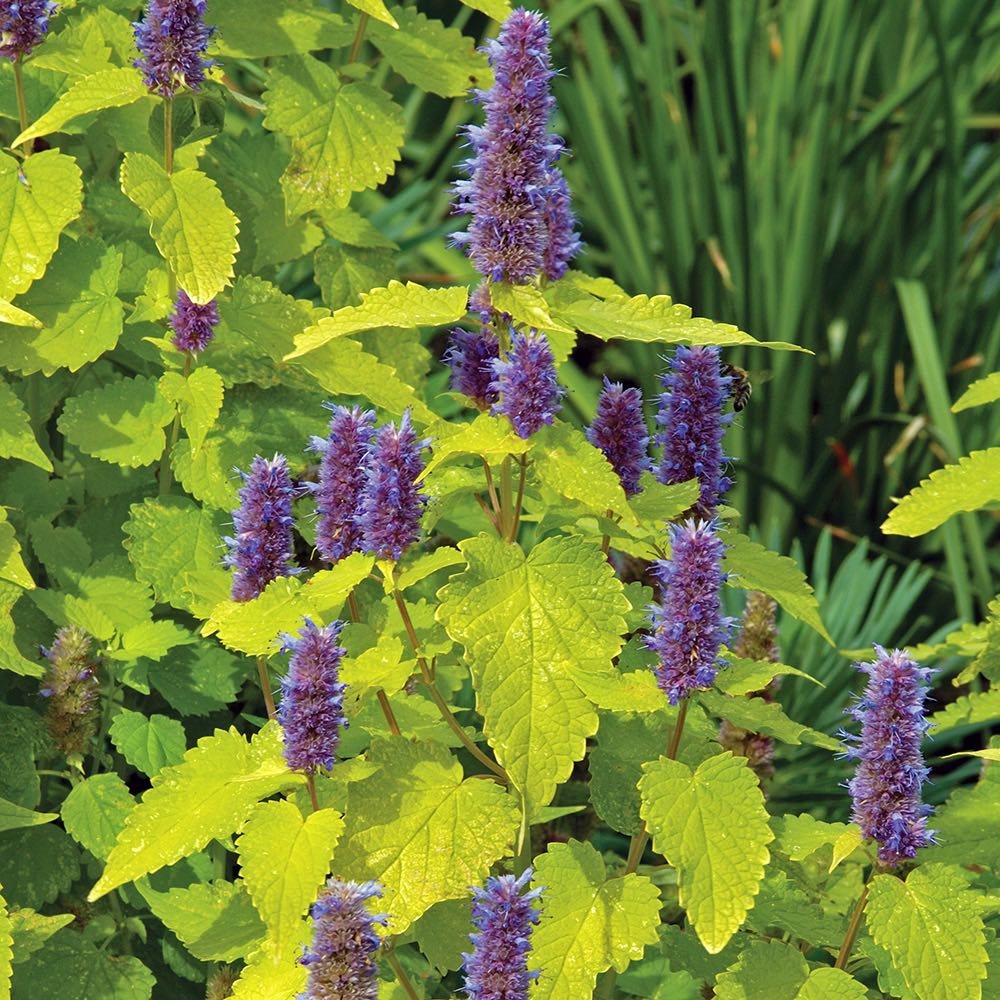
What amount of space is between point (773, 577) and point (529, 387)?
1.41 feet

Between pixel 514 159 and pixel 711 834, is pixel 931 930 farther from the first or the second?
pixel 514 159

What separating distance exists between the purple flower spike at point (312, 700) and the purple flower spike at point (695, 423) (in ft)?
1.71

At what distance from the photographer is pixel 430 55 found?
2.39 m

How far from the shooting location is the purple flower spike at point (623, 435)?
6.19 ft

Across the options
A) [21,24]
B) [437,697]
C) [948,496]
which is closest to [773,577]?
[948,496]

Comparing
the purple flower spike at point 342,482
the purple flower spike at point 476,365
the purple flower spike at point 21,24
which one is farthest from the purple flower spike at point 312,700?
the purple flower spike at point 21,24

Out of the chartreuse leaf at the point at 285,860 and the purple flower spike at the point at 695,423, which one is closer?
the chartreuse leaf at the point at 285,860

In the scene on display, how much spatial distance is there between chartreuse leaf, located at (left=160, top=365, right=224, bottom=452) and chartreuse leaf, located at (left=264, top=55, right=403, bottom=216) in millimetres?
259

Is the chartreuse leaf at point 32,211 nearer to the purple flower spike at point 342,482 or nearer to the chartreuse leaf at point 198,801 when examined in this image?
the purple flower spike at point 342,482

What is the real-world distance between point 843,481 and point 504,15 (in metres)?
2.47

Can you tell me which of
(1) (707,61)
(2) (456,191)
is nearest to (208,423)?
(2) (456,191)

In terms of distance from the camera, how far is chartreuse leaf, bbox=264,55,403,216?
219 cm

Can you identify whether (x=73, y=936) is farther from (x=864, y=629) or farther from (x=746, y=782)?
(x=864, y=629)

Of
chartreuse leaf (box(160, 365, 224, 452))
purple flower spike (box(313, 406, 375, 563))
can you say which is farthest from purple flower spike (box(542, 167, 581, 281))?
chartreuse leaf (box(160, 365, 224, 452))
